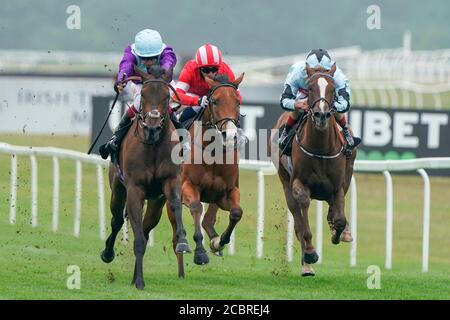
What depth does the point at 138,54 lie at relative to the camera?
9.61 meters

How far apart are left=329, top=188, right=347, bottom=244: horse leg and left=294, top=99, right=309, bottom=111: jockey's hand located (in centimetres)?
67

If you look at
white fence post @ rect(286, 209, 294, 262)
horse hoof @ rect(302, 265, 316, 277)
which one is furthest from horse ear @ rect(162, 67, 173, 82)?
white fence post @ rect(286, 209, 294, 262)

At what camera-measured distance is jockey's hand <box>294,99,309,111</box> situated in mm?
9992

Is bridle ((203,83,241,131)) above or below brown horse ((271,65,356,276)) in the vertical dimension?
above

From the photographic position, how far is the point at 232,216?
997 centimetres

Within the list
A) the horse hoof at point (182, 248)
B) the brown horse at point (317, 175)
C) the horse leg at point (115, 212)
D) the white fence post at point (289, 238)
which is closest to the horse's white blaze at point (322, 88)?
the brown horse at point (317, 175)

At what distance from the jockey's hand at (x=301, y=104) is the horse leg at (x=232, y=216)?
773 mm

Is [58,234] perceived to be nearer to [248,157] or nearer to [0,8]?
[248,157]

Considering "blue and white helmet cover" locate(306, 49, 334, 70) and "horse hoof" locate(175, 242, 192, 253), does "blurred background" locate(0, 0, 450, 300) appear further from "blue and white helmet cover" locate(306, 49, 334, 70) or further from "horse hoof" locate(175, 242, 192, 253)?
"blue and white helmet cover" locate(306, 49, 334, 70)

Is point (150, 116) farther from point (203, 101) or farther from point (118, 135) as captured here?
point (203, 101)

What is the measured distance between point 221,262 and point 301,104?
2.00 metres

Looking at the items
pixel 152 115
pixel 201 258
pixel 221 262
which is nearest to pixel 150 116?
pixel 152 115

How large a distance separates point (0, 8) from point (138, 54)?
34.6 m

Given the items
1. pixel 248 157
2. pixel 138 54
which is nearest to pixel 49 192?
pixel 248 157
